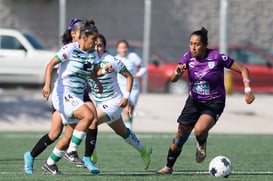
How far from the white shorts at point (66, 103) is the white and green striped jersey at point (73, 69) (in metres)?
0.06

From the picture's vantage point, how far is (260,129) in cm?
2625

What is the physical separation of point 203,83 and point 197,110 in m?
0.35

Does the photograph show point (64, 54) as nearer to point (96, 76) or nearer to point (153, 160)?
point (96, 76)

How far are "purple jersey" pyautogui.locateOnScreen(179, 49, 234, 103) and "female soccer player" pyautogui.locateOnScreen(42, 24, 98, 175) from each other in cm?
120

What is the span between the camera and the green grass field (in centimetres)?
1148

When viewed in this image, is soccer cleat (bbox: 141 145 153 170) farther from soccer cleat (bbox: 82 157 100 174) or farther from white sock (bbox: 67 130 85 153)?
white sock (bbox: 67 130 85 153)

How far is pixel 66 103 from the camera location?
11.3 metres

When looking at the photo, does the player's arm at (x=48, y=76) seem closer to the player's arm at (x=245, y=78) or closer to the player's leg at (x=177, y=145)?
the player's leg at (x=177, y=145)

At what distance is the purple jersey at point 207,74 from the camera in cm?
1187

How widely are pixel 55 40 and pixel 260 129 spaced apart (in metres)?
8.69

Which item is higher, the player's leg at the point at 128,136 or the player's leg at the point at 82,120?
the player's leg at the point at 82,120

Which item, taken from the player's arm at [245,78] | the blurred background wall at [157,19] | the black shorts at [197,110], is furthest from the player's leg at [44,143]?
the blurred background wall at [157,19]

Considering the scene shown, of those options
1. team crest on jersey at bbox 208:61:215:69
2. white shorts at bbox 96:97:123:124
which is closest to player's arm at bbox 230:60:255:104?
team crest on jersey at bbox 208:61:215:69

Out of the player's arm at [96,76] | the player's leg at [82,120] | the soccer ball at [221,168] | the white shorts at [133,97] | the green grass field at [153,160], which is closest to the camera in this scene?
the player's leg at [82,120]
